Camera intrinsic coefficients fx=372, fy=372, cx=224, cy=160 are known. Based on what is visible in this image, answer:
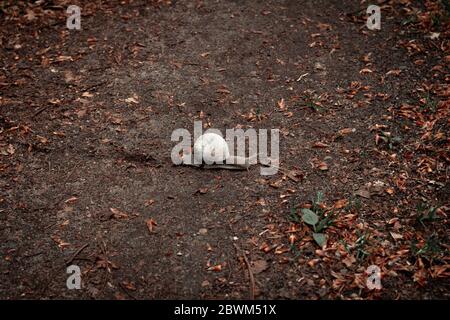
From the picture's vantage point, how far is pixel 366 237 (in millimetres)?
2670

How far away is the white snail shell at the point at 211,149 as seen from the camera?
3080 mm

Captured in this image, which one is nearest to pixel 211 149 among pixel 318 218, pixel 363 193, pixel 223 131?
pixel 223 131

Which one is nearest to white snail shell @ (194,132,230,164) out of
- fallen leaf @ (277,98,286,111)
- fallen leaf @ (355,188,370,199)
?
fallen leaf @ (277,98,286,111)

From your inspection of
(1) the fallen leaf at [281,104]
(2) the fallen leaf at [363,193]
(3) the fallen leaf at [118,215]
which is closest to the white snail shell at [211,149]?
(3) the fallen leaf at [118,215]

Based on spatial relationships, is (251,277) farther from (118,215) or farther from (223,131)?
(223,131)

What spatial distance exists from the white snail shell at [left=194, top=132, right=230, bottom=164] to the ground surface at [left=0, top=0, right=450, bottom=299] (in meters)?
0.15

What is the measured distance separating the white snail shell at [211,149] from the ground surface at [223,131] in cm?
15

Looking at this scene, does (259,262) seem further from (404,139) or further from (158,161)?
(404,139)

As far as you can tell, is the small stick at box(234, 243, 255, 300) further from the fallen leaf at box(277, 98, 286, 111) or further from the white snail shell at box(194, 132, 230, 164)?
the fallen leaf at box(277, 98, 286, 111)

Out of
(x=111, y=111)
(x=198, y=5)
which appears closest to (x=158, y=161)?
(x=111, y=111)

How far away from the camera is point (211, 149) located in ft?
10.1

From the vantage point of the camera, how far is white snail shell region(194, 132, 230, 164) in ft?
10.1

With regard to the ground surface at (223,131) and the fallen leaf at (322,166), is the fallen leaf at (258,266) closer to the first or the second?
the ground surface at (223,131)

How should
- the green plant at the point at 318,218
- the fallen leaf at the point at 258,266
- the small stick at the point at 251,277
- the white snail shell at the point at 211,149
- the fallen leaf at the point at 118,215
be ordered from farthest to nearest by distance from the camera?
the white snail shell at the point at 211,149
the fallen leaf at the point at 118,215
the green plant at the point at 318,218
the fallen leaf at the point at 258,266
the small stick at the point at 251,277
